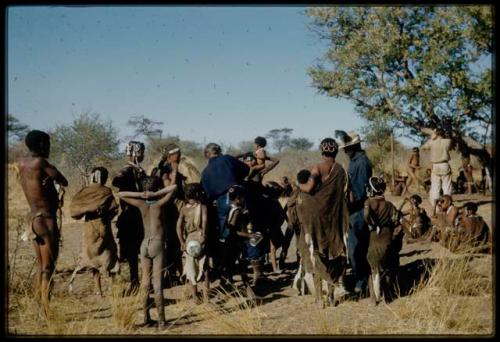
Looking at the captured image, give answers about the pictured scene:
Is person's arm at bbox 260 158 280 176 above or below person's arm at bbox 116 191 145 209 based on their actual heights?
above

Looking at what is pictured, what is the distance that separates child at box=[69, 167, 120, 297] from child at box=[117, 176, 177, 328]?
52.8 inches

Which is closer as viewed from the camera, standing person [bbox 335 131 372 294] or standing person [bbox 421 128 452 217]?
standing person [bbox 335 131 372 294]

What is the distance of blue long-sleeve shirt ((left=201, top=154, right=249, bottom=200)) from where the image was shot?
6742mm

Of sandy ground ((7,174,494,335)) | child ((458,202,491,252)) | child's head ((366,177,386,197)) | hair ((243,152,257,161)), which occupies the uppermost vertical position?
hair ((243,152,257,161))

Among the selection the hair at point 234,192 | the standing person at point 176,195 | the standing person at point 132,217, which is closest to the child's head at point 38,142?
the standing person at point 132,217

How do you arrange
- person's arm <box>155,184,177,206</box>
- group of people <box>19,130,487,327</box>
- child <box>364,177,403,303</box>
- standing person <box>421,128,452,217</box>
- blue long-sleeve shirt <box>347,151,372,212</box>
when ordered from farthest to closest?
standing person <box>421,128,452,217</box>
blue long-sleeve shirt <box>347,151,372,212</box>
child <box>364,177,403,303</box>
group of people <box>19,130,487,327</box>
person's arm <box>155,184,177,206</box>

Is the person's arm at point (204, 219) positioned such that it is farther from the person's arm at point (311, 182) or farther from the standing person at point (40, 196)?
the standing person at point (40, 196)

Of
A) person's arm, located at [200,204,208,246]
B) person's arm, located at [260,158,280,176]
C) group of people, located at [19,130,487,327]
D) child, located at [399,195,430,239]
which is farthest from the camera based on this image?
child, located at [399,195,430,239]

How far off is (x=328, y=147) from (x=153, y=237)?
2.27m

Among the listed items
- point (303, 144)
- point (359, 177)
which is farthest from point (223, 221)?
point (303, 144)

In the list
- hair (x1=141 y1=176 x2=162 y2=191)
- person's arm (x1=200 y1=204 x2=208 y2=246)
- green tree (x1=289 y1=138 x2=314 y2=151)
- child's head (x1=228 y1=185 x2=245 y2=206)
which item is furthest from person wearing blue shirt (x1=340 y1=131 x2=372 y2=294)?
green tree (x1=289 y1=138 x2=314 y2=151)

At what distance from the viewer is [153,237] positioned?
5.47 metres

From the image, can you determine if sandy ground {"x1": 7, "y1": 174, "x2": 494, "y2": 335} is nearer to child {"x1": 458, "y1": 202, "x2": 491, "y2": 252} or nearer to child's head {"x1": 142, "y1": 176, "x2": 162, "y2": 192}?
child {"x1": 458, "y1": 202, "x2": 491, "y2": 252}

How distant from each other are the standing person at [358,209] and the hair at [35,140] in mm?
3517
